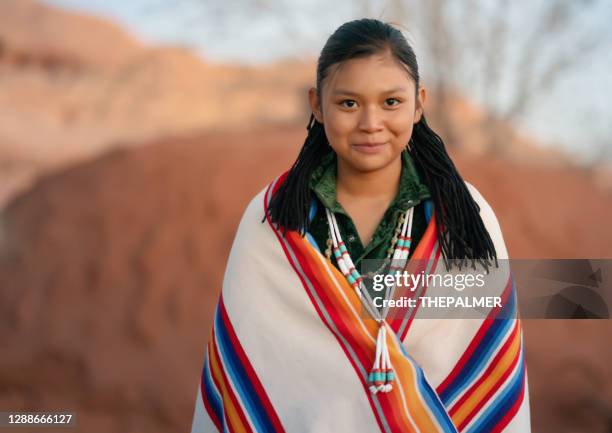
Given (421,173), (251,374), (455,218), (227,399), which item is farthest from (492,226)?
(227,399)

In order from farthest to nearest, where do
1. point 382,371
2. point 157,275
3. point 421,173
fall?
point 157,275 → point 421,173 → point 382,371

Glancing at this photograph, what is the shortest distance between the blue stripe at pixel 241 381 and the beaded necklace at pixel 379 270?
0.33 m

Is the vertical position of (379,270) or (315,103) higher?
(315,103)

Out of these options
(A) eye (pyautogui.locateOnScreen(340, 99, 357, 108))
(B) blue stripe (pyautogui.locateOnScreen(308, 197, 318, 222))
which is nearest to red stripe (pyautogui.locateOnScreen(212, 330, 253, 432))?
(B) blue stripe (pyautogui.locateOnScreen(308, 197, 318, 222))

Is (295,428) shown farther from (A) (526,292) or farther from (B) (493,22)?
(B) (493,22)

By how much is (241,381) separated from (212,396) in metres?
0.17

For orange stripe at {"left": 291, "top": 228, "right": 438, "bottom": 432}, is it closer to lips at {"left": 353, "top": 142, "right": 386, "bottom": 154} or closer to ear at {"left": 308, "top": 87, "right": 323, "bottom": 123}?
lips at {"left": 353, "top": 142, "right": 386, "bottom": 154}

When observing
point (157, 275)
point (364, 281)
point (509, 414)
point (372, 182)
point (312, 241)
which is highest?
point (157, 275)

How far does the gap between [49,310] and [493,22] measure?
5.30 m

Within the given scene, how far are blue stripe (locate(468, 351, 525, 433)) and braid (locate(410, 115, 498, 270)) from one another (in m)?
0.34

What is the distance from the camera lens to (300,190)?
210 cm

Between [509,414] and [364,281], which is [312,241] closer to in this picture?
[364,281]

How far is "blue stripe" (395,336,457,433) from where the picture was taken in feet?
6.36

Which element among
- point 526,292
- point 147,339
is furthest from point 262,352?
point 147,339
